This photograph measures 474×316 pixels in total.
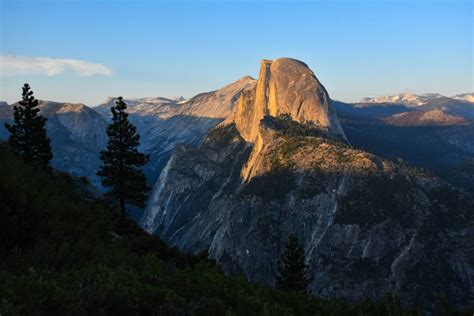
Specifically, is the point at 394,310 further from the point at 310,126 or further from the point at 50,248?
the point at 310,126

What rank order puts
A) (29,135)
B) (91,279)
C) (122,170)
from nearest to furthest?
(91,279), (122,170), (29,135)

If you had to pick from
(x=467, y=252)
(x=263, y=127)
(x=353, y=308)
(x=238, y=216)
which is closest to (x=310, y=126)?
(x=263, y=127)

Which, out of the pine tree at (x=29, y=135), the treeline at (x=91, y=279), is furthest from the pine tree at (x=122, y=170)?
the treeline at (x=91, y=279)

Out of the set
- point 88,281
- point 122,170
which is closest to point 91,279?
point 88,281

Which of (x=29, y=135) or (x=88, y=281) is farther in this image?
(x=29, y=135)

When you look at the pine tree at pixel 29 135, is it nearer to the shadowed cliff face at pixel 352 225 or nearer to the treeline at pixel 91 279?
the treeline at pixel 91 279

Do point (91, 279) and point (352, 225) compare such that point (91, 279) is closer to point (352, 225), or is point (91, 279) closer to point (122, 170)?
point (122, 170)

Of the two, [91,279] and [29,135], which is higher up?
[29,135]

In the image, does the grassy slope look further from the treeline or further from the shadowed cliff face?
the shadowed cliff face

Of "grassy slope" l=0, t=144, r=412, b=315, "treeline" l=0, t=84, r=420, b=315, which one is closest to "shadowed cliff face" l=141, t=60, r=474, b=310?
"treeline" l=0, t=84, r=420, b=315
